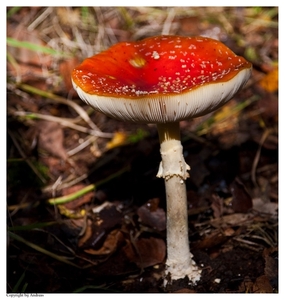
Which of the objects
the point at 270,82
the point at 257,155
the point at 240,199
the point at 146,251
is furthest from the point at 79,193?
the point at 270,82

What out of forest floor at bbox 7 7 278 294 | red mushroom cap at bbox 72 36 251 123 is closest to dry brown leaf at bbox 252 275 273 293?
forest floor at bbox 7 7 278 294

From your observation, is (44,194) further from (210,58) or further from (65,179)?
(210,58)

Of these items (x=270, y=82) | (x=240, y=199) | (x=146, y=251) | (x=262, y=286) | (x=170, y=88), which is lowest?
(x=262, y=286)

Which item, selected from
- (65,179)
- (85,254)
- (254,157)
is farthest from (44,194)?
(254,157)

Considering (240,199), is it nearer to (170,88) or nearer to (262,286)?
(262,286)

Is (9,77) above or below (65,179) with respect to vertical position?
above
